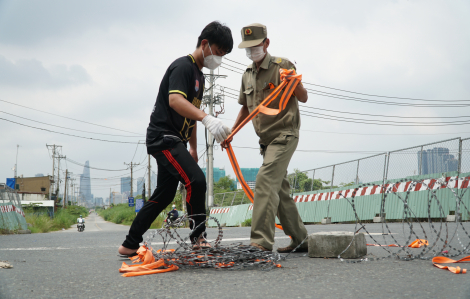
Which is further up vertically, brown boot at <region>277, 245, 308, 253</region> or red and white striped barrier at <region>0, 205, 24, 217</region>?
brown boot at <region>277, 245, 308, 253</region>

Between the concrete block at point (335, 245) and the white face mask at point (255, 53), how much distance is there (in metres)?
1.82

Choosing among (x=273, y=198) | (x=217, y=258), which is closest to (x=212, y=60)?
(x=273, y=198)

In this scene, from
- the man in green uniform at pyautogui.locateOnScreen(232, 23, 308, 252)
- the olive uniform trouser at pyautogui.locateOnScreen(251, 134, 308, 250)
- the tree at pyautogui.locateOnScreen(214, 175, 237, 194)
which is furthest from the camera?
the tree at pyautogui.locateOnScreen(214, 175, 237, 194)

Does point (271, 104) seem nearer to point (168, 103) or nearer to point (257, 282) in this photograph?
point (168, 103)

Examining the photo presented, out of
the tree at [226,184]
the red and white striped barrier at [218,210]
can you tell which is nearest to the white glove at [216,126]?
the red and white striped barrier at [218,210]

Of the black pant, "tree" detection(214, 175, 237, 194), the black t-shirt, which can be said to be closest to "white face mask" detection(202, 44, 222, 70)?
the black t-shirt

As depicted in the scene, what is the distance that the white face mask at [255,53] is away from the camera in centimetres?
389

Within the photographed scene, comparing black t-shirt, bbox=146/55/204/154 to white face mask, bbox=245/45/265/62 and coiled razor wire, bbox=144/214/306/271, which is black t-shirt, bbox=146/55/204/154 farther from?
coiled razor wire, bbox=144/214/306/271

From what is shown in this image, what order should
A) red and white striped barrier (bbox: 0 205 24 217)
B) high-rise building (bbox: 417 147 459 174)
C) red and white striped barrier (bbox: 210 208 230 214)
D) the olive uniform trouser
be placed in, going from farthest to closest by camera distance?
red and white striped barrier (bbox: 210 208 230 214), high-rise building (bbox: 417 147 459 174), red and white striped barrier (bbox: 0 205 24 217), the olive uniform trouser

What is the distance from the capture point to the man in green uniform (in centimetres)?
355

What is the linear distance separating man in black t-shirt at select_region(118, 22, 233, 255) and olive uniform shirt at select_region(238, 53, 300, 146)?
16.8 inches

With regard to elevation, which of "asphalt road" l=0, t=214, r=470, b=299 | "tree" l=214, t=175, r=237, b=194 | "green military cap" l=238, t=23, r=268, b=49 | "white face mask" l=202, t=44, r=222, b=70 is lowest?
"tree" l=214, t=175, r=237, b=194

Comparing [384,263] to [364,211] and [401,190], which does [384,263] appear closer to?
[401,190]

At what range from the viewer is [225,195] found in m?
28.7
